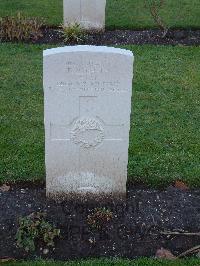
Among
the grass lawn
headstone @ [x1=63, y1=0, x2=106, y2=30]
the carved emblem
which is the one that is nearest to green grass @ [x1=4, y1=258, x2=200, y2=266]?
the carved emblem

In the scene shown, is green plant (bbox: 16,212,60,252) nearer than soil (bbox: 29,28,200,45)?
Yes

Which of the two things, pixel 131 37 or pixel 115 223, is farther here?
pixel 131 37

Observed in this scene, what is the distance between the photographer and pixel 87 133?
5.24 meters

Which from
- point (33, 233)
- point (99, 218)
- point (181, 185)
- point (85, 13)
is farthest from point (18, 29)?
point (33, 233)

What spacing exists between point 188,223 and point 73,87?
1.77m

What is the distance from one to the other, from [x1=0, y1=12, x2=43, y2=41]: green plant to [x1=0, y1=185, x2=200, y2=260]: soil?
5.18 m

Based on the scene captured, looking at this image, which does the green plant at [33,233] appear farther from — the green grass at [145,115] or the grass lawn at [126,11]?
the grass lawn at [126,11]

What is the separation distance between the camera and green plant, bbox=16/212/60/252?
5.01 m

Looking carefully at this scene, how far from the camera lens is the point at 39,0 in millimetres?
13016

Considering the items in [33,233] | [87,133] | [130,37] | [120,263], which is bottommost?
[120,263]

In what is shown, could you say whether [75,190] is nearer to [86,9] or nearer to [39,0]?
[86,9]

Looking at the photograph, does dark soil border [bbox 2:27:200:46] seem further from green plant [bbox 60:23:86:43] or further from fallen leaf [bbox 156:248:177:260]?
fallen leaf [bbox 156:248:177:260]

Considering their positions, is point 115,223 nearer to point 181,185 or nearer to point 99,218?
point 99,218

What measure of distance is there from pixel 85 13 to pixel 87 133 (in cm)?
611
